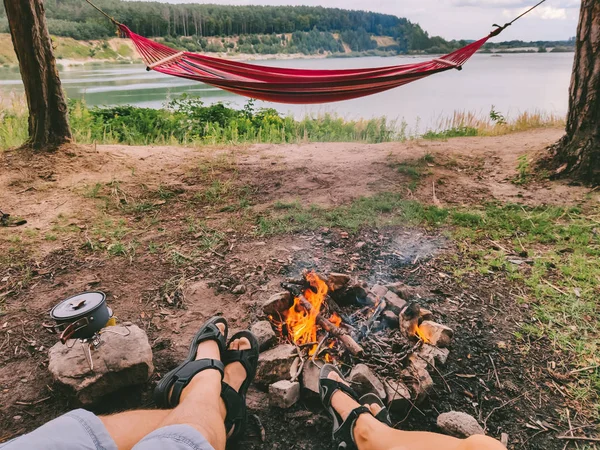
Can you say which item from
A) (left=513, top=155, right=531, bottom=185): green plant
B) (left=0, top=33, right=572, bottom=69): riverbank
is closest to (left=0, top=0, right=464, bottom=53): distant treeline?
(left=0, top=33, right=572, bottom=69): riverbank

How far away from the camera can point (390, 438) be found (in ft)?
3.37

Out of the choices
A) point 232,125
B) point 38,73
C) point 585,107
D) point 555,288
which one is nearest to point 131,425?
point 555,288

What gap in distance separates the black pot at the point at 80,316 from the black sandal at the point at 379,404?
37.0 inches

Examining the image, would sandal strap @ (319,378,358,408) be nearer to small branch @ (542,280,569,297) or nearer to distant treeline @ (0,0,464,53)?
small branch @ (542,280,569,297)

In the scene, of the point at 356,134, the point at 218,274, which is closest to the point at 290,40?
the point at 356,134

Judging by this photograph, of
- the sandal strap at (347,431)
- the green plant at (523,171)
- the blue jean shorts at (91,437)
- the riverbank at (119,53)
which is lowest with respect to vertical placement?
the sandal strap at (347,431)

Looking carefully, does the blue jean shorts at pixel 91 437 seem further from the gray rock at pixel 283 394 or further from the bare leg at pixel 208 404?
the gray rock at pixel 283 394

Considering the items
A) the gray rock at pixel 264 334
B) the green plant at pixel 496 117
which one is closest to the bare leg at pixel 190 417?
the gray rock at pixel 264 334

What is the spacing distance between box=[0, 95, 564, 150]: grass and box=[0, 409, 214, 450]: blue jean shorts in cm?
389

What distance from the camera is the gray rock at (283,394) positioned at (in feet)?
3.95

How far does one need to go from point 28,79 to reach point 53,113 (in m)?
0.30

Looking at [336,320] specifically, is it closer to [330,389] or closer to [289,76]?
[330,389]

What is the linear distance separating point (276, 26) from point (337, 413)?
19.8 meters

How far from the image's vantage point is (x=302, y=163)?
3.37 m
